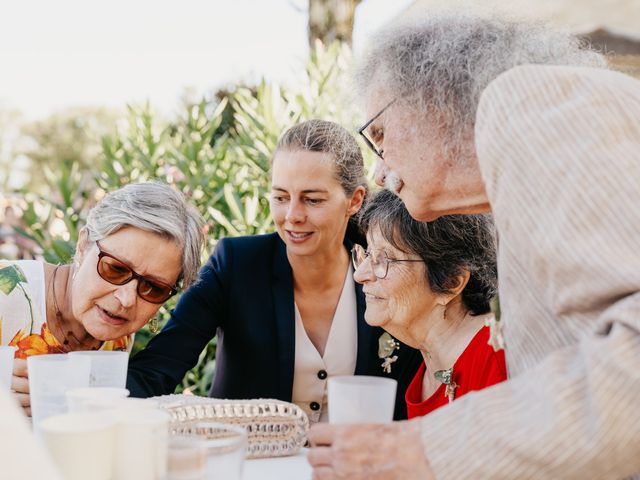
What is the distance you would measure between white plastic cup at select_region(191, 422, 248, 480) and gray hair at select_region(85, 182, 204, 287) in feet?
4.84

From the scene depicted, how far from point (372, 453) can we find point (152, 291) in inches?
62.0

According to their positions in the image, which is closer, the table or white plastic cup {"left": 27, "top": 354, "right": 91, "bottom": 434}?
white plastic cup {"left": 27, "top": 354, "right": 91, "bottom": 434}

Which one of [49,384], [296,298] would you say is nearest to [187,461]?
[49,384]

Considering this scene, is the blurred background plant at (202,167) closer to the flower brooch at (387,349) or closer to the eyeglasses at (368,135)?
the flower brooch at (387,349)

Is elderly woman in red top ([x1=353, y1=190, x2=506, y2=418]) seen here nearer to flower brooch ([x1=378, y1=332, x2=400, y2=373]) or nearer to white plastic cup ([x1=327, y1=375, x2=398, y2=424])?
flower brooch ([x1=378, y1=332, x2=400, y2=373])

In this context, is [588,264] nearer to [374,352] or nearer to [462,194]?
[462,194]

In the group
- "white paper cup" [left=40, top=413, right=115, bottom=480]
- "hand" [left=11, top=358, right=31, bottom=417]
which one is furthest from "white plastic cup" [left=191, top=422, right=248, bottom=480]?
"hand" [left=11, top=358, right=31, bottom=417]

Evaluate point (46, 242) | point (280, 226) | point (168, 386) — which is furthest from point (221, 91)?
point (168, 386)

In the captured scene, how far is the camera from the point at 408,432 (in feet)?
4.51

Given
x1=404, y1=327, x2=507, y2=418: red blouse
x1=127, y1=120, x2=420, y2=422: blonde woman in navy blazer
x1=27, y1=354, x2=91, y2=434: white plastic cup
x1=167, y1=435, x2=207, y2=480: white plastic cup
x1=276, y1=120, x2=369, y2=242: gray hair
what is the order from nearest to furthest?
x1=167, y1=435, x2=207, y2=480: white plastic cup
x1=27, y1=354, x2=91, y2=434: white plastic cup
x1=404, y1=327, x2=507, y2=418: red blouse
x1=127, y1=120, x2=420, y2=422: blonde woman in navy blazer
x1=276, y1=120, x2=369, y2=242: gray hair

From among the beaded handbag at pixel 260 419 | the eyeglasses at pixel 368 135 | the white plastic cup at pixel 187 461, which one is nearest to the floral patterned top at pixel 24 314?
the beaded handbag at pixel 260 419

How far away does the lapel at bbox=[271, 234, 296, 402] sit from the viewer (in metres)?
3.39

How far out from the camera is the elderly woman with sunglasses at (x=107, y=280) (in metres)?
2.69

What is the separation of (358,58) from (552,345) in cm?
115
